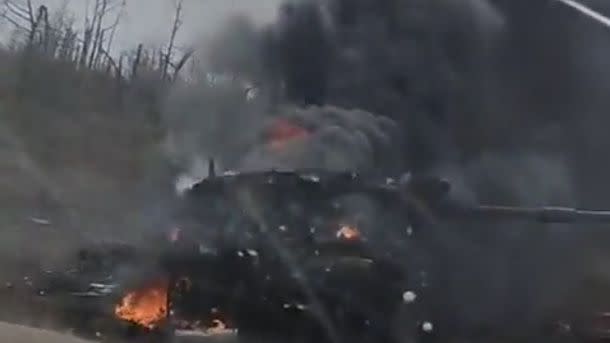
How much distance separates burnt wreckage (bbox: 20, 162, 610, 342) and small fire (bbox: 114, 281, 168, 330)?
0.01 m

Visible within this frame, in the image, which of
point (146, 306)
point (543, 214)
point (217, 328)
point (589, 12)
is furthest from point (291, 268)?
point (589, 12)

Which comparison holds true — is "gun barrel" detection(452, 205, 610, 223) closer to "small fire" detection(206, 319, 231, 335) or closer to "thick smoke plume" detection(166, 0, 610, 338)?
"thick smoke plume" detection(166, 0, 610, 338)

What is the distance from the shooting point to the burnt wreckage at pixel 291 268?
10.4 meters

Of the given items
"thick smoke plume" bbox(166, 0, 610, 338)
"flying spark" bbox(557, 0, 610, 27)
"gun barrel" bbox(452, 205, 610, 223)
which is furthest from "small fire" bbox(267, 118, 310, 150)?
"flying spark" bbox(557, 0, 610, 27)

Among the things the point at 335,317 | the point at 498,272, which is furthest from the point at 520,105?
the point at 335,317

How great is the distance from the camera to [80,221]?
1361 centimetres

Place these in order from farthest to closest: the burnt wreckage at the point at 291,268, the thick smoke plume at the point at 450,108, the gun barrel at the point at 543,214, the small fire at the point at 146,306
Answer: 1. the gun barrel at the point at 543,214
2. the thick smoke plume at the point at 450,108
3. the small fire at the point at 146,306
4. the burnt wreckage at the point at 291,268

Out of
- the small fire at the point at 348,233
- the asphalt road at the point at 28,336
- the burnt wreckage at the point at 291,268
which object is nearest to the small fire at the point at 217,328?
the burnt wreckage at the point at 291,268

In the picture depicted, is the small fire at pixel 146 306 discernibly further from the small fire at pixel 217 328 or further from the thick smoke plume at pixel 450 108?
the thick smoke plume at pixel 450 108

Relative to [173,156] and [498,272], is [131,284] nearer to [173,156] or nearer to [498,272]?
[173,156]

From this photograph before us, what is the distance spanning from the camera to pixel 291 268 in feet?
34.2

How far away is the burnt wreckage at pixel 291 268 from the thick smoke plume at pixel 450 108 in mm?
889

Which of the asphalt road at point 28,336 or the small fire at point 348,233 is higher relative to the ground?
the small fire at point 348,233

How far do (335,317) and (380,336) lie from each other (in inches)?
16.9
